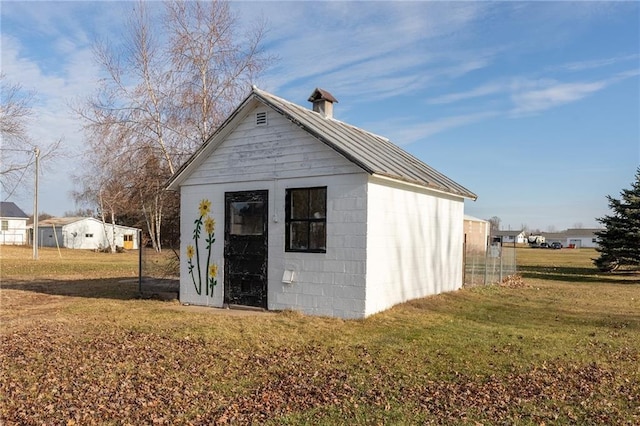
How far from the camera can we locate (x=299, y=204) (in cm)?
1089

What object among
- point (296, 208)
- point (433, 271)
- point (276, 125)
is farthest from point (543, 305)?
point (276, 125)

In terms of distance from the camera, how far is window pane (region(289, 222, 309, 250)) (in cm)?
1079

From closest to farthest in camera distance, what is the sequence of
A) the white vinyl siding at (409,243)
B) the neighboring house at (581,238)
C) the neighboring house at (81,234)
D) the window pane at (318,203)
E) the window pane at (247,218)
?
the white vinyl siding at (409,243)
the window pane at (318,203)
the window pane at (247,218)
the neighboring house at (81,234)
the neighboring house at (581,238)

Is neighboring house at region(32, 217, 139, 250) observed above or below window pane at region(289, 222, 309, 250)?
below

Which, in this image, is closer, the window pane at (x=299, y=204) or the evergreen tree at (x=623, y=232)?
the window pane at (x=299, y=204)

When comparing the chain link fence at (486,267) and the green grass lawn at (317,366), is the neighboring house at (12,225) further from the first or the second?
the chain link fence at (486,267)

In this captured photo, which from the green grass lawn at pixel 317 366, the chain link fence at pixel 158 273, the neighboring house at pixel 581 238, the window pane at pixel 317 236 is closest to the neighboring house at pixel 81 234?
the chain link fence at pixel 158 273

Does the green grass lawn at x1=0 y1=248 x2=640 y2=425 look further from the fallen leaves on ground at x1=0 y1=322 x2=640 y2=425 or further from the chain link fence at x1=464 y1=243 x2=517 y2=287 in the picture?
the chain link fence at x1=464 y1=243 x2=517 y2=287

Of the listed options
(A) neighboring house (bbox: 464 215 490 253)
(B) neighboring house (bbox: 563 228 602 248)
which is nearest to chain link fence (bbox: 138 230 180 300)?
(A) neighboring house (bbox: 464 215 490 253)

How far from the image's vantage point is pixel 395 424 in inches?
188

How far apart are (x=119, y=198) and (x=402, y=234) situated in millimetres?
10984

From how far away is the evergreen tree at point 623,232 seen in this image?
80.9 ft

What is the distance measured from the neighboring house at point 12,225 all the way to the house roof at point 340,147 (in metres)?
62.5

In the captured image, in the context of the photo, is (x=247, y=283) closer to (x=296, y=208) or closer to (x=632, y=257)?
(x=296, y=208)
